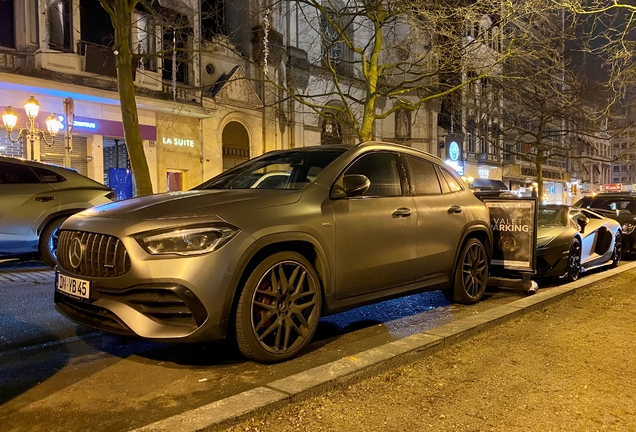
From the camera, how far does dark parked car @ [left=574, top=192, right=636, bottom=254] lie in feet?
38.0

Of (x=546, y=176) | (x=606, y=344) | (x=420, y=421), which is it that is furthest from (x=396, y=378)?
(x=546, y=176)

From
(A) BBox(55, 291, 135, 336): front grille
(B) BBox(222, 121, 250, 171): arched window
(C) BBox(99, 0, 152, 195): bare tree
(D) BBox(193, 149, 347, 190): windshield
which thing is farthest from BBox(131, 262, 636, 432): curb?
(B) BBox(222, 121, 250, 171): arched window

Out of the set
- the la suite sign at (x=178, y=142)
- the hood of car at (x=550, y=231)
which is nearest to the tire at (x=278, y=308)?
the hood of car at (x=550, y=231)

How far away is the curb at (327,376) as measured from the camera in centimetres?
286

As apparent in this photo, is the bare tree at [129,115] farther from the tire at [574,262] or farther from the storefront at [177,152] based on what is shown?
the tire at [574,262]

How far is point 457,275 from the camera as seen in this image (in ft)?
19.0

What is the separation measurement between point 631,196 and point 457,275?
885 centimetres

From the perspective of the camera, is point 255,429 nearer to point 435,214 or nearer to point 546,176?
point 435,214

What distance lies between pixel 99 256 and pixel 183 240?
24.0 inches

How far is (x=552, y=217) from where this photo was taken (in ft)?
28.4

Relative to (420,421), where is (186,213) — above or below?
above

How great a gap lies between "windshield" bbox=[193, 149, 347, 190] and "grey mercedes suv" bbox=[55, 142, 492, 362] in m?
0.02

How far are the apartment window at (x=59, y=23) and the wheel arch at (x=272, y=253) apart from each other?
15337mm

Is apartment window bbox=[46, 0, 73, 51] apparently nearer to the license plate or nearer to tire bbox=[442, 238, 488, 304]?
the license plate
